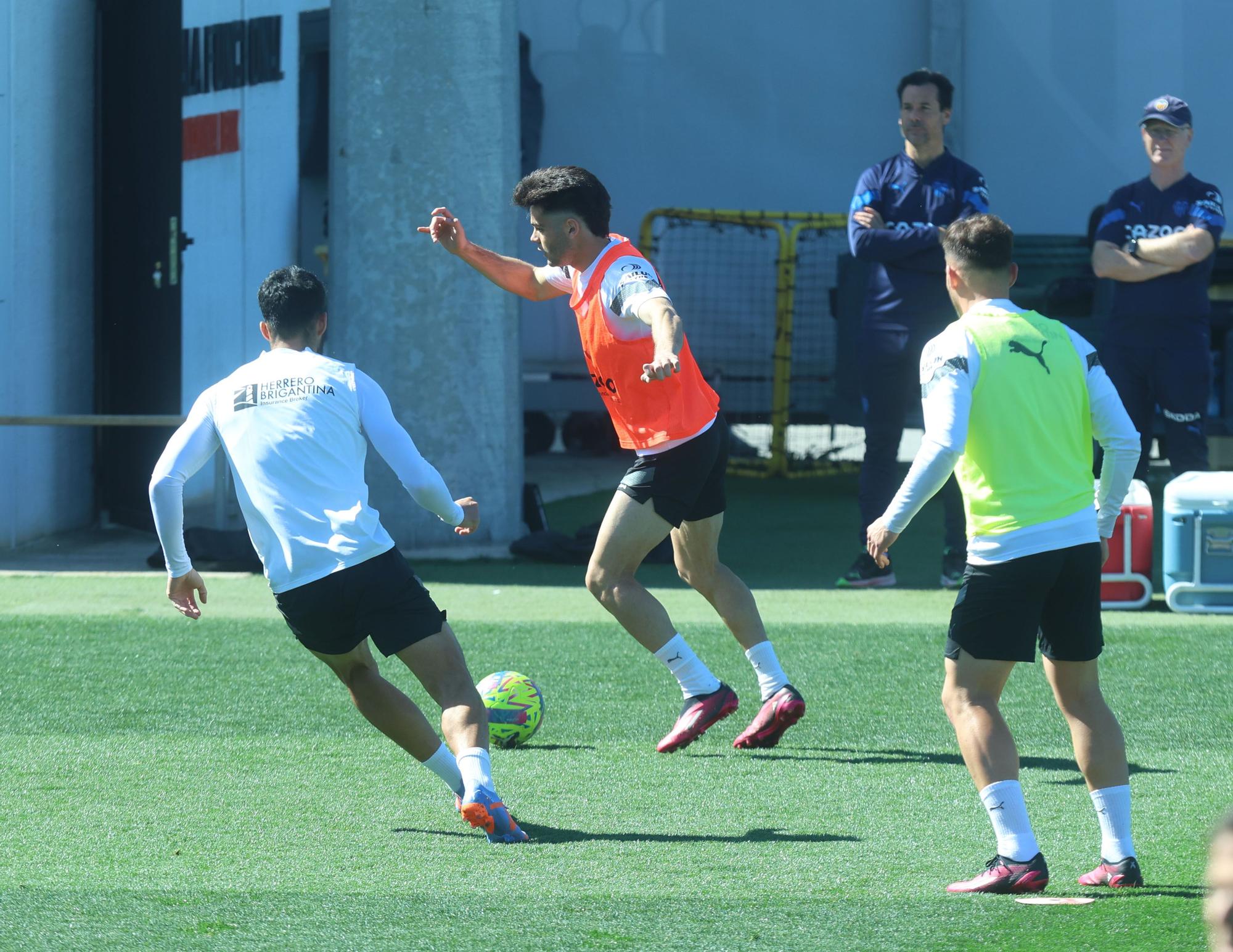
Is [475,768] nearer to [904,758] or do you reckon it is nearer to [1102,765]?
[1102,765]

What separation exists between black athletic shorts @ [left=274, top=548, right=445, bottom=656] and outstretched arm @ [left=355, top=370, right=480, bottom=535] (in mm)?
183

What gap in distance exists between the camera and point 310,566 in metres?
4.32

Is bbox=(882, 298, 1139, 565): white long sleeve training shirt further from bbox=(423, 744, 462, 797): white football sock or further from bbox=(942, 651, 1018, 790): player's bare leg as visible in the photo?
bbox=(423, 744, 462, 797): white football sock

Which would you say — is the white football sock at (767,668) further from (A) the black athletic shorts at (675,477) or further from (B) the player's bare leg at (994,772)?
(B) the player's bare leg at (994,772)

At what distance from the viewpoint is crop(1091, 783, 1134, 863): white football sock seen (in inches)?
156

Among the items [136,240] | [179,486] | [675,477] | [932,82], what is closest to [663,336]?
[675,477]

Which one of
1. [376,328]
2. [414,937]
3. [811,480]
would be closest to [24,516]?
[376,328]

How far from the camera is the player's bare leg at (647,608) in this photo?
541cm

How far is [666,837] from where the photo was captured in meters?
4.51

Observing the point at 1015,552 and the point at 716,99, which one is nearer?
the point at 1015,552

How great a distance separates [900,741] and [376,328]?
4.70 metres

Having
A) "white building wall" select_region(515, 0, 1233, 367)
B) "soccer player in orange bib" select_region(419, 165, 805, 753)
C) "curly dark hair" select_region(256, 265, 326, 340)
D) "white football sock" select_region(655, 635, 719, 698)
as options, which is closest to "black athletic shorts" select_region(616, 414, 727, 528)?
"soccer player in orange bib" select_region(419, 165, 805, 753)

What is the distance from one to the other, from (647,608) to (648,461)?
474mm

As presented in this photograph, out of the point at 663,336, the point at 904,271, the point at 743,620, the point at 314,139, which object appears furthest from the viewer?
the point at 314,139
